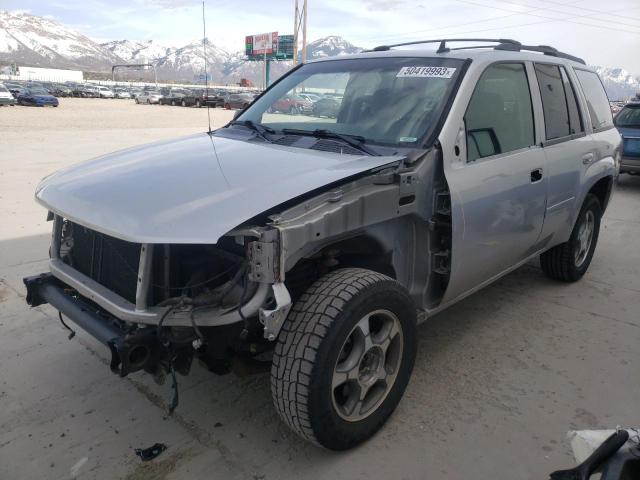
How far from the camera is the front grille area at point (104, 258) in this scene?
2.51 m

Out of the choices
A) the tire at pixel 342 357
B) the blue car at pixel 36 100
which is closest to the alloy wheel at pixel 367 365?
the tire at pixel 342 357

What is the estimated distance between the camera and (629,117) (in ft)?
34.9

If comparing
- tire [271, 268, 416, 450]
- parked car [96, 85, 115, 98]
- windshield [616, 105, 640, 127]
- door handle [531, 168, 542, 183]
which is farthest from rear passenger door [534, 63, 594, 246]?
parked car [96, 85, 115, 98]

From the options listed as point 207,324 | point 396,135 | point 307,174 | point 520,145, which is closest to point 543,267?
point 520,145

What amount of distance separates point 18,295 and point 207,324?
2.82m

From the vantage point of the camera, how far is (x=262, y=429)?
2.78 m

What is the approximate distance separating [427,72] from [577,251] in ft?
8.08

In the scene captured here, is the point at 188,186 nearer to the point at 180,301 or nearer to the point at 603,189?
the point at 180,301

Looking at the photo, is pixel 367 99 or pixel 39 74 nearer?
pixel 367 99

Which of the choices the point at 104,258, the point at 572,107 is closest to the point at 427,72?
the point at 572,107

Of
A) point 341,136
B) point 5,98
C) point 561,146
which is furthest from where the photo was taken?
point 5,98

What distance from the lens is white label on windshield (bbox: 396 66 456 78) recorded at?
10.6 ft

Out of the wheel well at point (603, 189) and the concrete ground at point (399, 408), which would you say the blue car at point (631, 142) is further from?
the concrete ground at point (399, 408)

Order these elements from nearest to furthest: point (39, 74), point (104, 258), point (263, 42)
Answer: point (104, 258) < point (263, 42) < point (39, 74)
